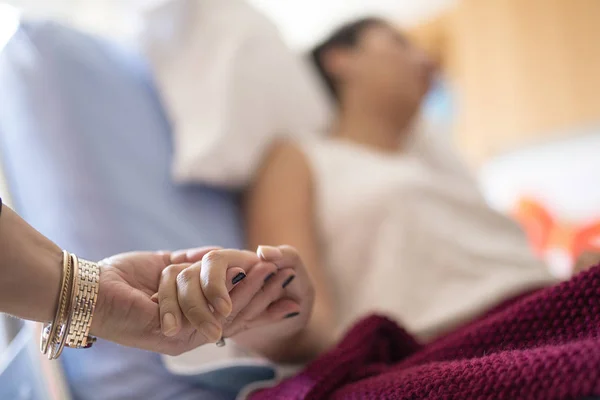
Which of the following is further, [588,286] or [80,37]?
[80,37]

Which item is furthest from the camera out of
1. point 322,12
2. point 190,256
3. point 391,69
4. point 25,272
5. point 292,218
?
point 322,12

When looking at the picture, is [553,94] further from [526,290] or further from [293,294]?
[293,294]

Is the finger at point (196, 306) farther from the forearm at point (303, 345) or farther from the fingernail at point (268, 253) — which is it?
the forearm at point (303, 345)

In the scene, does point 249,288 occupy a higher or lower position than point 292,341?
higher

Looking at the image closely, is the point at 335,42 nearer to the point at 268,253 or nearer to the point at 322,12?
the point at 268,253

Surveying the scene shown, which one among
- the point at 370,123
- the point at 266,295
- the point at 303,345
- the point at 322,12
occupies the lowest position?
the point at 303,345

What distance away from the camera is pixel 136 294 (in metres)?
0.33

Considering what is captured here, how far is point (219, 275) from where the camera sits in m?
0.33

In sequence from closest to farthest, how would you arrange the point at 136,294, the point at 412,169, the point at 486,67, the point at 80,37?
1. the point at 136,294
2. the point at 80,37
3. the point at 412,169
4. the point at 486,67

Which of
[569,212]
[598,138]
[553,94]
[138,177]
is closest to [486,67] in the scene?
[553,94]

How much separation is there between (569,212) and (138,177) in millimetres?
1814

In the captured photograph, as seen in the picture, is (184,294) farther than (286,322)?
No

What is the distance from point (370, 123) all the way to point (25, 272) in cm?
86

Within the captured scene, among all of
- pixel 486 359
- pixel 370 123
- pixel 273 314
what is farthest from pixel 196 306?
pixel 370 123
